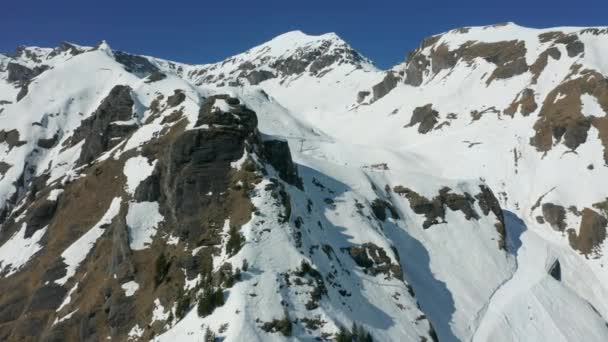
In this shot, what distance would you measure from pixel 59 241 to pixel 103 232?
6.98 meters

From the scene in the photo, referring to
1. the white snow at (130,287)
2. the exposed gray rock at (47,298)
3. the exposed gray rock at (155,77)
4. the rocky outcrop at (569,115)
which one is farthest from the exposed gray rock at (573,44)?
the exposed gray rock at (47,298)

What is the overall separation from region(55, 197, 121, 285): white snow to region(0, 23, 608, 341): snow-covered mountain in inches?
11.2

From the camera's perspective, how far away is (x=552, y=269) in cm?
7394

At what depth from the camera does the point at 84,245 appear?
194 ft

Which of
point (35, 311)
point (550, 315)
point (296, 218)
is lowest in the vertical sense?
point (550, 315)

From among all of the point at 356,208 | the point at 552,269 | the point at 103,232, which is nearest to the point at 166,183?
the point at 103,232

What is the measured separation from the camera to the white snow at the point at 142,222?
52.4 metres

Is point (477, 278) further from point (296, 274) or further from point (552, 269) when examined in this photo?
point (296, 274)

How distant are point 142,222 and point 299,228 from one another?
56.0ft

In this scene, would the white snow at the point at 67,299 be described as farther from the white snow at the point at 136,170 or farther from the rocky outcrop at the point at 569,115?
the rocky outcrop at the point at 569,115

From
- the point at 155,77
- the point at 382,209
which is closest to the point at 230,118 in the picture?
the point at 382,209

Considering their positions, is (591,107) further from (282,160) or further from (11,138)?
(11,138)

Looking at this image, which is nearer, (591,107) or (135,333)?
(135,333)

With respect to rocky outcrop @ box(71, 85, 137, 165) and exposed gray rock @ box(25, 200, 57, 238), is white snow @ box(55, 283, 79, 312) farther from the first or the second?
rocky outcrop @ box(71, 85, 137, 165)
